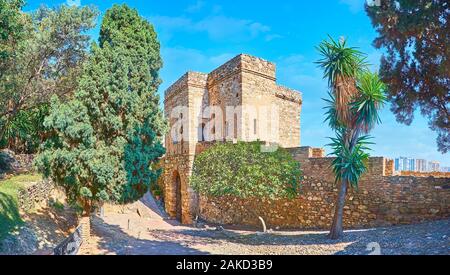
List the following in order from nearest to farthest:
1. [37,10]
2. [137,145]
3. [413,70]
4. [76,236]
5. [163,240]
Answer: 1. [76,236]
2. [413,70]
3. [137,145]
4. [163,240]
5. [37,10]

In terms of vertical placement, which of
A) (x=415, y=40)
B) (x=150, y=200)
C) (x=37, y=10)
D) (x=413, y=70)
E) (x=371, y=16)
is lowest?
(x=150, y=200)

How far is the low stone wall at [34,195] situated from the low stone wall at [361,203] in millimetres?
8489

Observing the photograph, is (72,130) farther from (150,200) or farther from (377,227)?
(150,200)

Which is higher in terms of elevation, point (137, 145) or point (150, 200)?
point (137, 145)

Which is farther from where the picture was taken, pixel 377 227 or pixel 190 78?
pixel 190 78

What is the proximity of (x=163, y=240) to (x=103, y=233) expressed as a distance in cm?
219

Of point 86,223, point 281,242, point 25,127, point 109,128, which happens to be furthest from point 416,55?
point 25,127

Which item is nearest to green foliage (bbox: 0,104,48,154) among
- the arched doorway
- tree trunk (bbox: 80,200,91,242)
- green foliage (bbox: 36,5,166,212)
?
the arched doorway

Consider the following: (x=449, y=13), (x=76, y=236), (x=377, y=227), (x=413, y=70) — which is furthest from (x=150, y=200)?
(x=449, y=13)

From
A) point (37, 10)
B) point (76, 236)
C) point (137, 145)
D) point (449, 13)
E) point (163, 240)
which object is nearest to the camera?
point (449, 13)

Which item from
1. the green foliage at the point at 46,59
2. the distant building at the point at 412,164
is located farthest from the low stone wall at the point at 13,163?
the distant building at the point at 412,164

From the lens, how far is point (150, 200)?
65.2 ft

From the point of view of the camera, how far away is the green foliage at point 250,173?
1258cm

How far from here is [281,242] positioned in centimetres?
963
